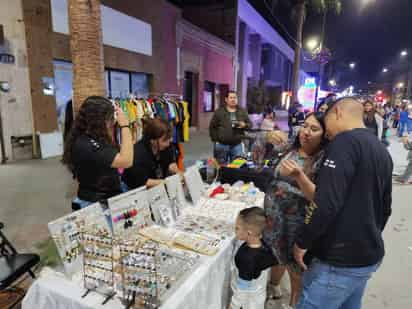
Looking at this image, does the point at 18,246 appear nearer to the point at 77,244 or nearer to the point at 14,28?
the point at 77,244

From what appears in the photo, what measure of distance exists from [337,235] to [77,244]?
48.3 inches

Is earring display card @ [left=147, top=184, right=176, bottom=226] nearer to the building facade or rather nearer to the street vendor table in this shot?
the street vendor table

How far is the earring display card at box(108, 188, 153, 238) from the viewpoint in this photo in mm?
1562

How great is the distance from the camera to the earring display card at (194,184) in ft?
7.54

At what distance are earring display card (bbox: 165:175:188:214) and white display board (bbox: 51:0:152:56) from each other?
6.36m

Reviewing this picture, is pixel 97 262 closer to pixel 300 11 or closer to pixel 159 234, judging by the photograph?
pixel 159 234

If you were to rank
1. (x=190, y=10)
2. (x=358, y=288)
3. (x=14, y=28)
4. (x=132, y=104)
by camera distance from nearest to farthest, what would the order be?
(x=358, y=288) < (x=132, y=104) < (x=14, y=28) < (x=190, y=10)

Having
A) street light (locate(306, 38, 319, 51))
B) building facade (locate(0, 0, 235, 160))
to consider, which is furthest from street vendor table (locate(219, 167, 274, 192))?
street light (locate(306, 38, 319, 51))

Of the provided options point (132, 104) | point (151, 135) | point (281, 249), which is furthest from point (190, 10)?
point (281, 249)

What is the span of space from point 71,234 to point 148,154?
1088 mm

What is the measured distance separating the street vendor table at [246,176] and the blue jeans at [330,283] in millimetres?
1618

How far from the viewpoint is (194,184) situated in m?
2.39

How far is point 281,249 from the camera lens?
1772 millimetres

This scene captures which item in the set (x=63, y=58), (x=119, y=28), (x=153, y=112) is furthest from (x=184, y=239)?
(x=119, y=28)
